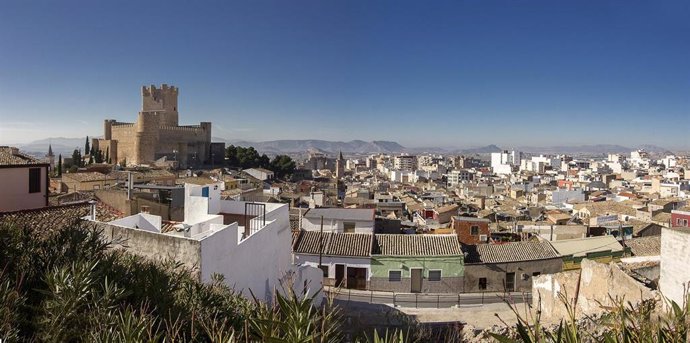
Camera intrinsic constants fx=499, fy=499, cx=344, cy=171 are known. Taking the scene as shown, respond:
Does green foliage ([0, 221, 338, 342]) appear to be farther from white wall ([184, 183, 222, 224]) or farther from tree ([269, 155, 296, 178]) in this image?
tree ([269, 155, 296, 178])

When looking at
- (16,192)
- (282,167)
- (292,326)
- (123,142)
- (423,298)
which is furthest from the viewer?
(282,167)

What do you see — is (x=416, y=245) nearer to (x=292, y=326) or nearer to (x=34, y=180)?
(x=34, y=180)

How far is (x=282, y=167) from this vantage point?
229 feet

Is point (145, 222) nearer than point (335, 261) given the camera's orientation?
Yes

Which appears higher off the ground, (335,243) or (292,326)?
(292,326)

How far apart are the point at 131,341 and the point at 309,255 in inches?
629

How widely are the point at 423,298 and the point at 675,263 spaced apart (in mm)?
9464

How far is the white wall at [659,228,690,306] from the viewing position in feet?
35.4

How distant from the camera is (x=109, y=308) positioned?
4.79 metres

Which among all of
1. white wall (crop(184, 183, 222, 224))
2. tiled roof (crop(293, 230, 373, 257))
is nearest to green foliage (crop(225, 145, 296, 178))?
tiled roof (crop(293, 230, 373, 257))

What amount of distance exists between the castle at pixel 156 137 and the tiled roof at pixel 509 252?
1919 inches

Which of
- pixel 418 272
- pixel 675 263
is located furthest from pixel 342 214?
pixel 675 263

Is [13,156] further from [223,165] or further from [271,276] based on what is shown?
[223,165]

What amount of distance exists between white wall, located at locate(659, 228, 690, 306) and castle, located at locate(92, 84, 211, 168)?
190 ft
